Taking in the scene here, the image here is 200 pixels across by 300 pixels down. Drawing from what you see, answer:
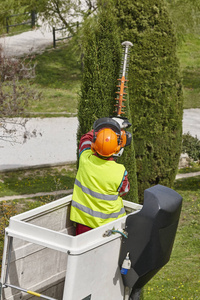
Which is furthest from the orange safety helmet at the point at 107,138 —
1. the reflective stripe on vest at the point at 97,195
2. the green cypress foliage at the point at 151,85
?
the green cypress foliage at the point at 151,85

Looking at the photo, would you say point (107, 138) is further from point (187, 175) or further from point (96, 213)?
point (187, 175)

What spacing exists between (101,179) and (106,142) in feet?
1.12

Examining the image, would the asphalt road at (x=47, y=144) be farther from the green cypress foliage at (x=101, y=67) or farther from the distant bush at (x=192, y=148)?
the green cypress foliage at (x=101, y=67)

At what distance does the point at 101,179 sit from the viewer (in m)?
4.75

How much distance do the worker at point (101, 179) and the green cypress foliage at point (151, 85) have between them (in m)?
4.28

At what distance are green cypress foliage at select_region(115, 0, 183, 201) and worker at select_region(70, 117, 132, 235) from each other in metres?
4.28

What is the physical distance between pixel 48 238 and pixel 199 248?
15.9 ft

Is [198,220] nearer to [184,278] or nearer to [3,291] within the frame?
[184,278]

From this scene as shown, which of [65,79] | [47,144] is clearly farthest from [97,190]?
[65,79]

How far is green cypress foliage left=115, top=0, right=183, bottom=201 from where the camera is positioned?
29.7 feet

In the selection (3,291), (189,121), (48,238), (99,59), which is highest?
(99,59)

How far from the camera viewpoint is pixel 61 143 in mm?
14914

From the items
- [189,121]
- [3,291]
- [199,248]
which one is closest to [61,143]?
[189,121]

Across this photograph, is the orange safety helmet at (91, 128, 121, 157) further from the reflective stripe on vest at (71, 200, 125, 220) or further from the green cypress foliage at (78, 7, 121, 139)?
the green cypress foliage at (78, 7, 121, 139)
